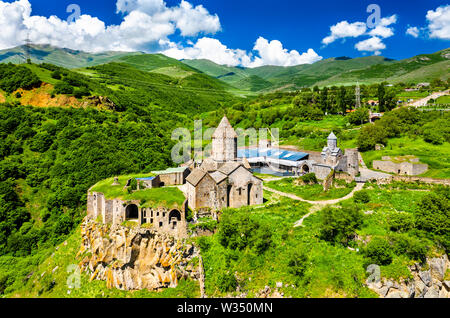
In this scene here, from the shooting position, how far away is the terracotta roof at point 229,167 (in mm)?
27492

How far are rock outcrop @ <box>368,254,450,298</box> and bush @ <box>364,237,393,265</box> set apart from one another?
54.0 inches

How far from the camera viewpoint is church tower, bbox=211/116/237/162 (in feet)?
101

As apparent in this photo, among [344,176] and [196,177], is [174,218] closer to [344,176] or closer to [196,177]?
[196,177]

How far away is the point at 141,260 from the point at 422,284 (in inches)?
873

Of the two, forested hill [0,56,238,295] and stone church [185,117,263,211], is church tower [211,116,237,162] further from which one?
forested hill [0,56,238,295]

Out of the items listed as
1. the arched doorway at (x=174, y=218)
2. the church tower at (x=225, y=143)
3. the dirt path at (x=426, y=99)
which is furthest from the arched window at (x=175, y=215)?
the dirt path at (x=426, y=99)

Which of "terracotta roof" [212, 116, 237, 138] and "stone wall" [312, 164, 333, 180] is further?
"stone wall" [312, 164, 333, 180]

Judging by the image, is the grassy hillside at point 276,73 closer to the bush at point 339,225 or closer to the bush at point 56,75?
the bush at point 56,75

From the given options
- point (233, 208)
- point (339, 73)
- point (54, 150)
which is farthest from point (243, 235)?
point (339, 73)

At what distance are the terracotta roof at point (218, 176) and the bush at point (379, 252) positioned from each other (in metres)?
13.5

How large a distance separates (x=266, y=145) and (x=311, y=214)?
3124 centimetres

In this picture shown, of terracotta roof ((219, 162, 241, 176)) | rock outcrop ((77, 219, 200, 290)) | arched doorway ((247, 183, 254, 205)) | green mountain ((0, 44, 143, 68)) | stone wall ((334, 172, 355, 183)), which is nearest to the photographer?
rock outcrop ((77, 219, 200, 290))

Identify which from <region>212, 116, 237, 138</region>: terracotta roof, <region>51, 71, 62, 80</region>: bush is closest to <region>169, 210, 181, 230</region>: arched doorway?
<region>212, 116, 237, 138</region>: terracotta roof

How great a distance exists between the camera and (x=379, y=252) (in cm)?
1942
